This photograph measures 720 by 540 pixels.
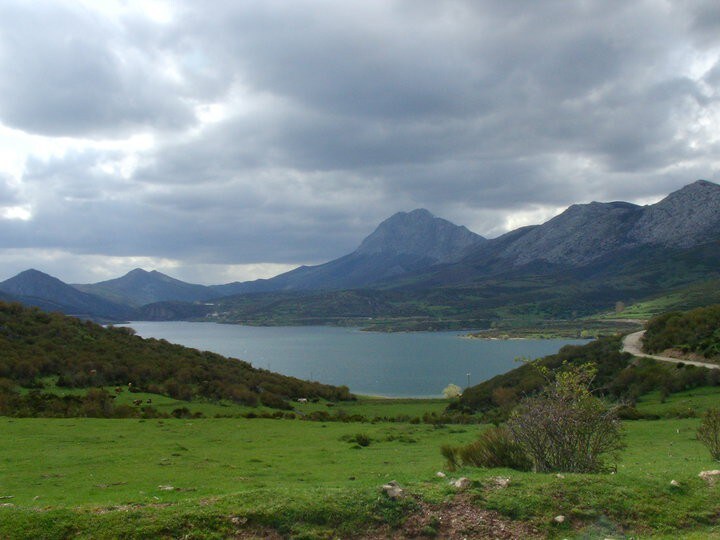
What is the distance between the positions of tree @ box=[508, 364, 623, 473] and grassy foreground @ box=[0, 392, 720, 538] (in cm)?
85

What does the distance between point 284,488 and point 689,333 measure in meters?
52.9

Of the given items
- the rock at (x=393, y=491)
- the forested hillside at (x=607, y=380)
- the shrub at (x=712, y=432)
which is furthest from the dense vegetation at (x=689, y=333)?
the rock at (x=393, y=491)

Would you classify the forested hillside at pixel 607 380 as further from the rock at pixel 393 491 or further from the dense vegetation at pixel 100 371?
the rock at pixel 393 491

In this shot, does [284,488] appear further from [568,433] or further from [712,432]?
[712,432]

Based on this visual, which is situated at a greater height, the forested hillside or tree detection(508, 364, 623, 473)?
tree detection(508, 364, 623, 473)

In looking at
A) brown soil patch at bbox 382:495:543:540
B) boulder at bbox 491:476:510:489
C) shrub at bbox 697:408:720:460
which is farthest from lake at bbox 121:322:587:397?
brown soil patch at bbox 382:495:543:540

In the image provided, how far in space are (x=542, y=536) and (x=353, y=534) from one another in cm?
323

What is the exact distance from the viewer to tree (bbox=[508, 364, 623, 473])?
42.2ft

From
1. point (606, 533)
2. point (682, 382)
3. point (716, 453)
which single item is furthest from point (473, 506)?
point (682, 382)

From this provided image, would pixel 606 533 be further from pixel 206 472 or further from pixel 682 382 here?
pixel 682 382

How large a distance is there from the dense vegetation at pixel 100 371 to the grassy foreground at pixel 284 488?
336 inches

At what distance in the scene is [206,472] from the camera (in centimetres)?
1669

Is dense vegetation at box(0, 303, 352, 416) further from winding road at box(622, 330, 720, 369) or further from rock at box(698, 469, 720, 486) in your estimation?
rock at box(698, 469, 720, 486)

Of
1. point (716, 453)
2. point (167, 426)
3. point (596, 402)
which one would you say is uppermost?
point (596, 402)
